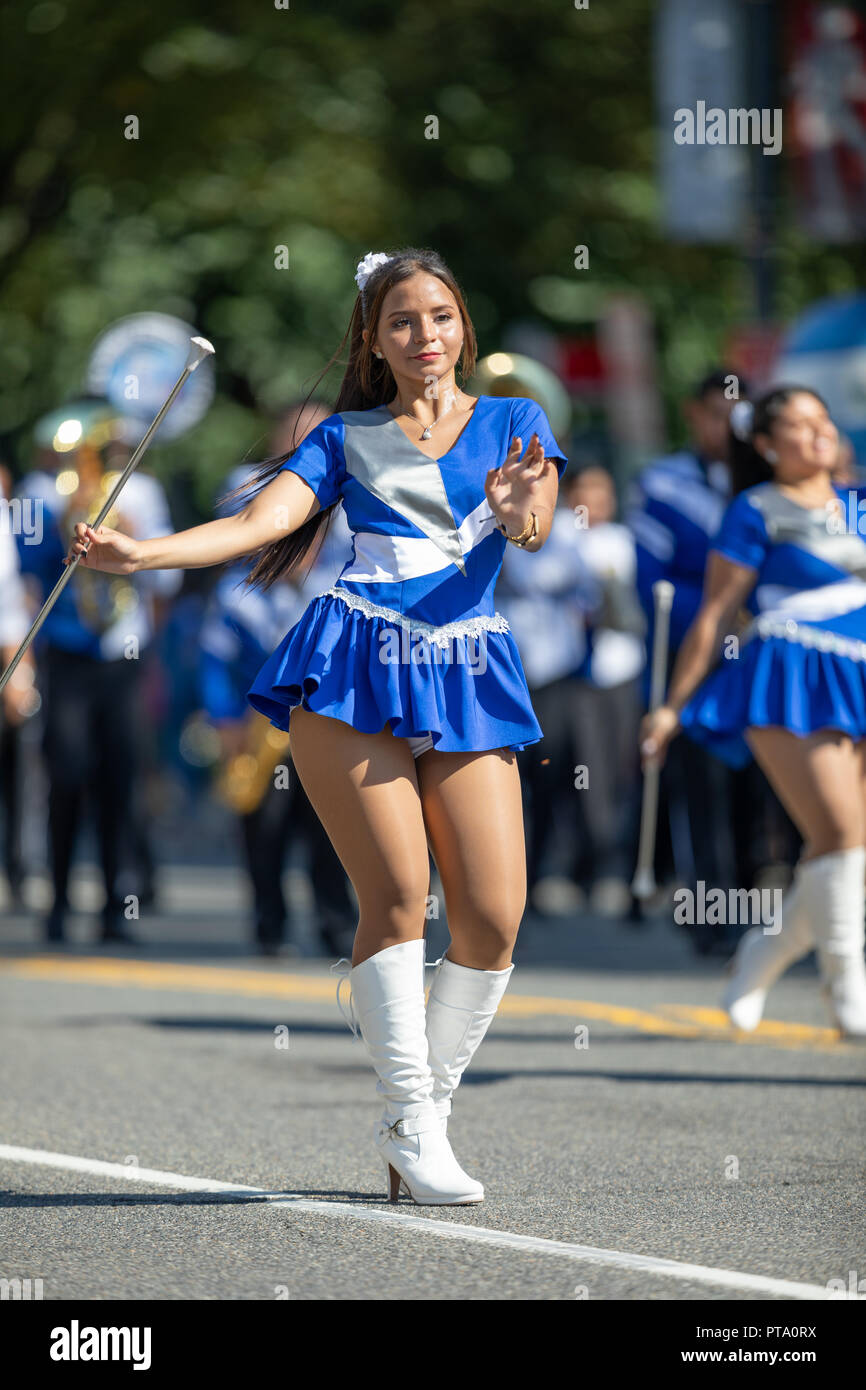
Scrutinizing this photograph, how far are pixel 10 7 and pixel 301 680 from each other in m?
13.8

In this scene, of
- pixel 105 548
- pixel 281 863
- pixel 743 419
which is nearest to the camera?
pixel 105 548

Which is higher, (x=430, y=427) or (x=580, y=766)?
(x=430, y=427)

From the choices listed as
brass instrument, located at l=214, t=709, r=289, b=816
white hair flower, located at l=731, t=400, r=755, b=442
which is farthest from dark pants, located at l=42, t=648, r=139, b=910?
white hair flower, located at l=731, t=400, r=755, b=442

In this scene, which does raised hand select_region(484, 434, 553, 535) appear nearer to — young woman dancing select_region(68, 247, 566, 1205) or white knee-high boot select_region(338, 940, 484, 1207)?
young woman dancing select_region(68, 247, 566, 1205)

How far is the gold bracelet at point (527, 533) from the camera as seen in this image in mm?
4898

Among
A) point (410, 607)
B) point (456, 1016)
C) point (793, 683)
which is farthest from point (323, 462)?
point (793, 683)

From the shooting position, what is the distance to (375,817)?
16.2 feet

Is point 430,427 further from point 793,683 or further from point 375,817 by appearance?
point 793,683

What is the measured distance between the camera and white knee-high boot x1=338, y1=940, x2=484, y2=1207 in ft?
16.3

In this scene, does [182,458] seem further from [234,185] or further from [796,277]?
[796,277]

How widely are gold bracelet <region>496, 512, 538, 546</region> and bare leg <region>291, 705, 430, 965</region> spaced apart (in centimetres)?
47

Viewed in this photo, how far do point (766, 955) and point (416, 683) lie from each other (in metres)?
2.78

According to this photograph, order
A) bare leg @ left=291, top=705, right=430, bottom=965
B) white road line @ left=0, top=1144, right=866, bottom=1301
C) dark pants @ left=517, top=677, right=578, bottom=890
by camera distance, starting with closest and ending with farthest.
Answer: white road line @ left=0, top=1144, right=866, bottom=1301
bare leg @ left=291, top=705, right=430, bottom=965
dark pants @ left=517, top=677, right=578, bottom=890
